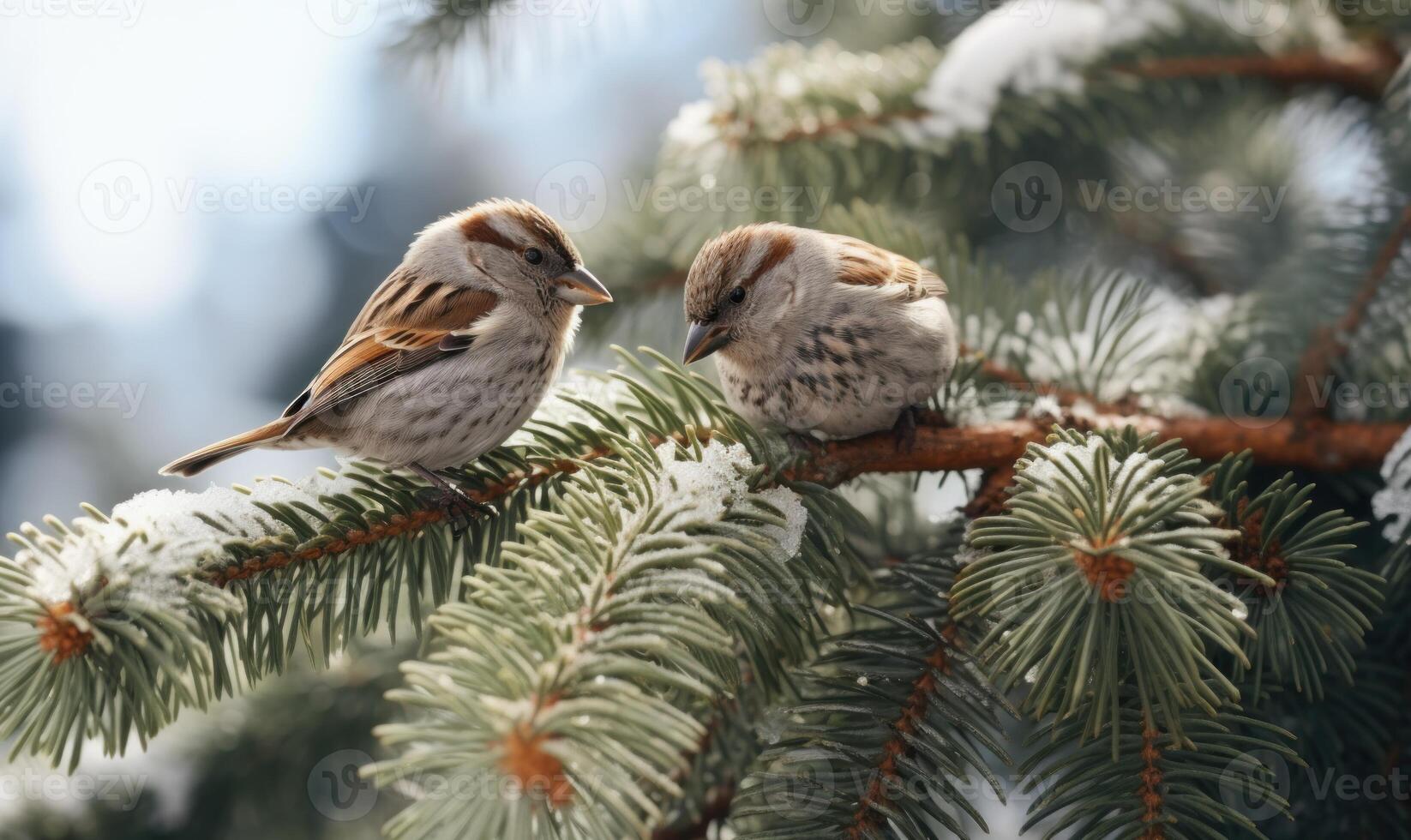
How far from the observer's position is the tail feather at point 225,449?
165 cm

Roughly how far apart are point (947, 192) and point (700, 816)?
1388mm

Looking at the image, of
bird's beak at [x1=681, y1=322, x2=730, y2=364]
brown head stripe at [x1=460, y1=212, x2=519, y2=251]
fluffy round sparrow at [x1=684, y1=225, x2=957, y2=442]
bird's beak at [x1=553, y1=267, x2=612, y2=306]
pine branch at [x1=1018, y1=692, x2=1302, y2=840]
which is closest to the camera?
pine branch at [x1=1018, y1=692, x2=1302, y2=840]

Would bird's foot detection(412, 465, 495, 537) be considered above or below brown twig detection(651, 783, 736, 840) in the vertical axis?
above

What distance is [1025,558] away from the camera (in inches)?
37.4

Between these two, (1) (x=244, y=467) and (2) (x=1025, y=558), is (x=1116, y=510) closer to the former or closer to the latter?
(2) (x=1025, y=558)

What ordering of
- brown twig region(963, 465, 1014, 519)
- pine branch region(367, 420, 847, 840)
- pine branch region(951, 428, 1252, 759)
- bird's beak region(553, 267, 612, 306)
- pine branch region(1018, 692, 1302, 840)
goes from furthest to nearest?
bird's beak region(553, 267, 612, 306) → brown twig region(963, 465, 1014, 519) → pine branch region(1018, 692, 1302, 840) → pine branch region(951, 428, 1252, 759) → pine branch region(367, 420, 847, 840)

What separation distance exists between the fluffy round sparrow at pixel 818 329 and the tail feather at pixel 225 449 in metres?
0.80

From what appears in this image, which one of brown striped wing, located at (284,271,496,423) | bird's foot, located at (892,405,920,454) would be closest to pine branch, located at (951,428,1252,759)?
bird's foot, located at (892,405,920,454)

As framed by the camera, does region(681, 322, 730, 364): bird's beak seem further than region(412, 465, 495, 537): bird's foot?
Yes

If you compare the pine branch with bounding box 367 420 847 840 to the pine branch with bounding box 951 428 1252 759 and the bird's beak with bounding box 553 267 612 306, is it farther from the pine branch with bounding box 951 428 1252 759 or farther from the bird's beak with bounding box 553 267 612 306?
the bird's beak with bounding box 553 267 612 306

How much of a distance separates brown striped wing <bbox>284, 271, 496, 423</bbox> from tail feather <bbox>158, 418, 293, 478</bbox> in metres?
0.05

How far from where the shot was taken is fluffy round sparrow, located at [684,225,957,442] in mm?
1576

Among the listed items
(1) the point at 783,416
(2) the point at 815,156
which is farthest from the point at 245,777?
(2) the point at 815,156

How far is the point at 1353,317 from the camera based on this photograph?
1.66m
